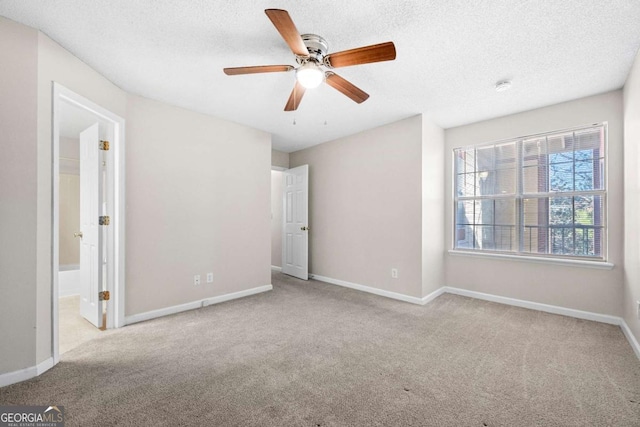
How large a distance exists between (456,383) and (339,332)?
44.2 inches

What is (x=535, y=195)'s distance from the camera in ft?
11.2

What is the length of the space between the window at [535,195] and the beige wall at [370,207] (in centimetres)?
93

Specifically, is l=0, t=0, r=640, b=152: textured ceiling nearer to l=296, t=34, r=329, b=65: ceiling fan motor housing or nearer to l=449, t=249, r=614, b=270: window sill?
l=296, t=34, r=329, b=65: ceiling fan motor housing

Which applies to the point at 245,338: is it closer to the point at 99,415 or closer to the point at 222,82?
the point at 99,415

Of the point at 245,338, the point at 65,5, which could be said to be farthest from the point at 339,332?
the point at 65,5

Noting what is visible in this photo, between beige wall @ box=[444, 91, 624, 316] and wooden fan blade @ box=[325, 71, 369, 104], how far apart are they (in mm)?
2357

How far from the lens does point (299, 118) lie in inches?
144

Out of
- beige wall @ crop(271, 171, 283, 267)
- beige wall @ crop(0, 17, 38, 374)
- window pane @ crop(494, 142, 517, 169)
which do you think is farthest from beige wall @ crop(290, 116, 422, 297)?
beige wall @ crop(0, 17, 38, 374)

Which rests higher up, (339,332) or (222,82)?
(222,82)

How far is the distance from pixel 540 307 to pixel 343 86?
3.43 metres

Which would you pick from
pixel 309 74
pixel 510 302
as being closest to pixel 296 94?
pixel 309 74

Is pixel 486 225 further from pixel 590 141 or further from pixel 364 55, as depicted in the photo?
pixel 364 55

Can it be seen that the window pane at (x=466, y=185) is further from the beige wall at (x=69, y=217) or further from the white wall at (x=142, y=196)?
the beige wall at (x=69, y=217)

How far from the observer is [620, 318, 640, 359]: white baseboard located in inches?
88.5
